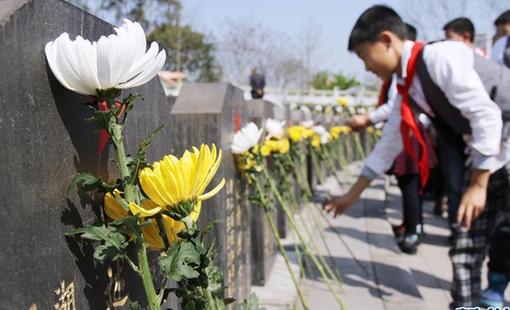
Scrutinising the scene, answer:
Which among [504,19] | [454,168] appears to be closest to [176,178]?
[454,168]

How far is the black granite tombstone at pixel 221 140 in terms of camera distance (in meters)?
2.74

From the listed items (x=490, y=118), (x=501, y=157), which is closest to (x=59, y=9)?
(x=490, y=118)

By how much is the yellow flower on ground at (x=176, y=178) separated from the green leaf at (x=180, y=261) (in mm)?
86

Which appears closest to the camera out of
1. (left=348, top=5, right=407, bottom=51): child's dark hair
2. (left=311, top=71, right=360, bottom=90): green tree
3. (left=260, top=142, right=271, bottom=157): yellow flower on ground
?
(left=348, top=5, right=407, bottom=51): child's dark hair

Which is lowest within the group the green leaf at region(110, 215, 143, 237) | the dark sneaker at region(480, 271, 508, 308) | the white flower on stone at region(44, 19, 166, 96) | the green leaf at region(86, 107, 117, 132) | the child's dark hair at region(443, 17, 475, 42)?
the dark sneaker at region(480, 271, 508, 308)

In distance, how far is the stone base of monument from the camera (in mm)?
3662

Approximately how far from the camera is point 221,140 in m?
2.84

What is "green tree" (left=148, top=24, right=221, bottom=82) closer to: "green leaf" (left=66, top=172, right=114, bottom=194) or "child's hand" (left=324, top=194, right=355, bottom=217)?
"child's hand" (left=324, top=194, right=355, bottom=217)

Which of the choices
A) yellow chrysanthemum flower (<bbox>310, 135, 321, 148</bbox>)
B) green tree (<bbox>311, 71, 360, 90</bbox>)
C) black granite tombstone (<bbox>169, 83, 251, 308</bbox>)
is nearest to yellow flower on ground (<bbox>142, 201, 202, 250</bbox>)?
black granite tombstone (<bbox>169, 83, 251, 308</bbox>)

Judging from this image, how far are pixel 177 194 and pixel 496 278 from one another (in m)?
2.93

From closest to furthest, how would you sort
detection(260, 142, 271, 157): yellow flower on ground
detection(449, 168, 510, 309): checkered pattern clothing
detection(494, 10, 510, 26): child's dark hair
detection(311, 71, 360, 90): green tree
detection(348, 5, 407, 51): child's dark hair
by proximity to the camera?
detection(348, 5, 407, 51): child's dark hair, detection(449, 168, 510, 309): checkered pattern clothing, detection(260, 142, 271, 157): yellow flower on ground, detection(494, 10, 510, 26): child's dark hair, detection(311, 71, 360, 90): green tree

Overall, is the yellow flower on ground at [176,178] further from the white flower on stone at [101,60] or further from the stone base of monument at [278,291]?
the stone base of monument at [278,291]

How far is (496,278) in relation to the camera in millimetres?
3639

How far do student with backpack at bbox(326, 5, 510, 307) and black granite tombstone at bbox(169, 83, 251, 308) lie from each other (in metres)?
0.54
